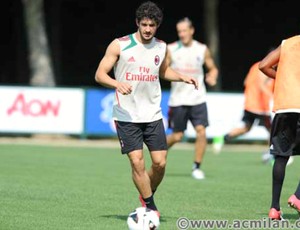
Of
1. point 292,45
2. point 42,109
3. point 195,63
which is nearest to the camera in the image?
point 292,45

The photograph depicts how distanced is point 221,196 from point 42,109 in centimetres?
1236

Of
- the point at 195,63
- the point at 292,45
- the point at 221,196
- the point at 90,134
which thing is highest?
the point at 292,45

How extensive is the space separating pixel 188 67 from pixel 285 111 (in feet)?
19.7

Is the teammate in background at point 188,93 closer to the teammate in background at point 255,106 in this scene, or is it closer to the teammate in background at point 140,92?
the teammate in background at point 255,106

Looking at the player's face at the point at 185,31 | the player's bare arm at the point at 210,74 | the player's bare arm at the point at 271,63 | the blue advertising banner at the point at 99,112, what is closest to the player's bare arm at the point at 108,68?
the player's bare arm at the point at 271,63

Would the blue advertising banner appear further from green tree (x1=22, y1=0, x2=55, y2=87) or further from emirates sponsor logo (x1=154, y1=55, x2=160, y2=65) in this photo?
emirates sponsor logo (x1=154, y1=55, x2=160, y2=65)

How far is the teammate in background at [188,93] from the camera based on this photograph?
53.3 ft

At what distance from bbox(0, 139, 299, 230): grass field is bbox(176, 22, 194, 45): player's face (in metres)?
2.19

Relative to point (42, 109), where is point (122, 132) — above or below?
above

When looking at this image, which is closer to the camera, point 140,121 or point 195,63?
point 140,121

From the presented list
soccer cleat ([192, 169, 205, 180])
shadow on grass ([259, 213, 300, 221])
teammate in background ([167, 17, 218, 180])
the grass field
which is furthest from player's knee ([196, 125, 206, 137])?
shadow on grass ([259, 213, 300, 221])

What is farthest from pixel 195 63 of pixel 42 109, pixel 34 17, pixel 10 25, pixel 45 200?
pixel 10 25

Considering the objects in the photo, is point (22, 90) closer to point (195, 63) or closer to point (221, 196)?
point (195, 63)

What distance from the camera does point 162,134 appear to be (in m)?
10.9
